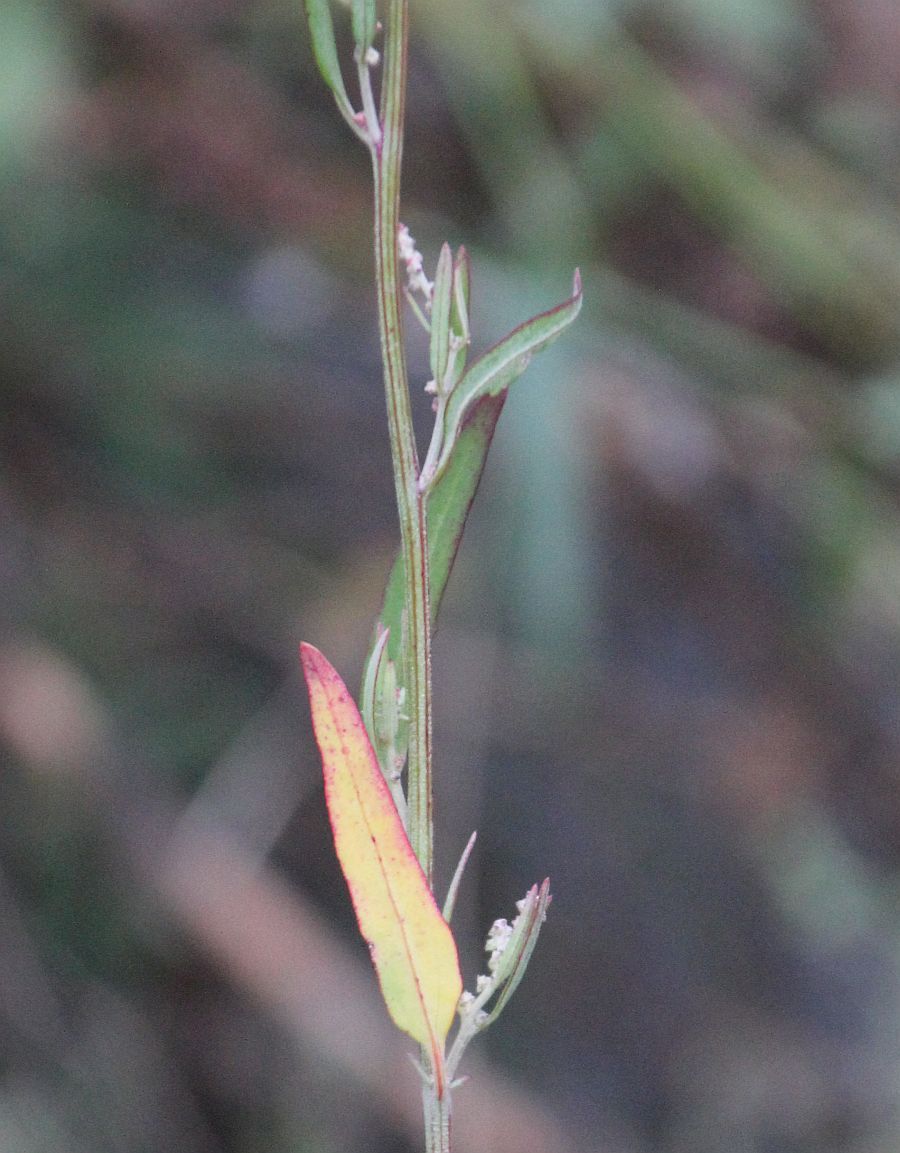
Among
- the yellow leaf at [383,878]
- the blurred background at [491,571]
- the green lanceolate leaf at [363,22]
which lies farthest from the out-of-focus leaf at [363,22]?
the blurred background at [491,571]

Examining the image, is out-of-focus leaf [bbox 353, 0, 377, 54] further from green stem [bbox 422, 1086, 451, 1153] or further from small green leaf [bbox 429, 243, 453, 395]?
green stem [bbox 422, 1086, 451, 1153]

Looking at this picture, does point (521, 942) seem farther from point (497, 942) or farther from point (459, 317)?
point (459, 317)

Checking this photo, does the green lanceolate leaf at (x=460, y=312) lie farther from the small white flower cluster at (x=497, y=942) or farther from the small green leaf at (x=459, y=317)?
the small white flower cluster at (x=497, y=942)

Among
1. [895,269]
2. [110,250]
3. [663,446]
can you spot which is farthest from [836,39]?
[110,250]

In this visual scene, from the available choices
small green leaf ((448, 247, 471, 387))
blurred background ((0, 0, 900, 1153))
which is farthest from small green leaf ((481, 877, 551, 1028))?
blurred background ((0, 0, 900, 1153))

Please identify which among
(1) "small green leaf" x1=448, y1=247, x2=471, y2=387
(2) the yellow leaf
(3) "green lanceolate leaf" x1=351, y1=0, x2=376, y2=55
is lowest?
(2) the yellow leaf
